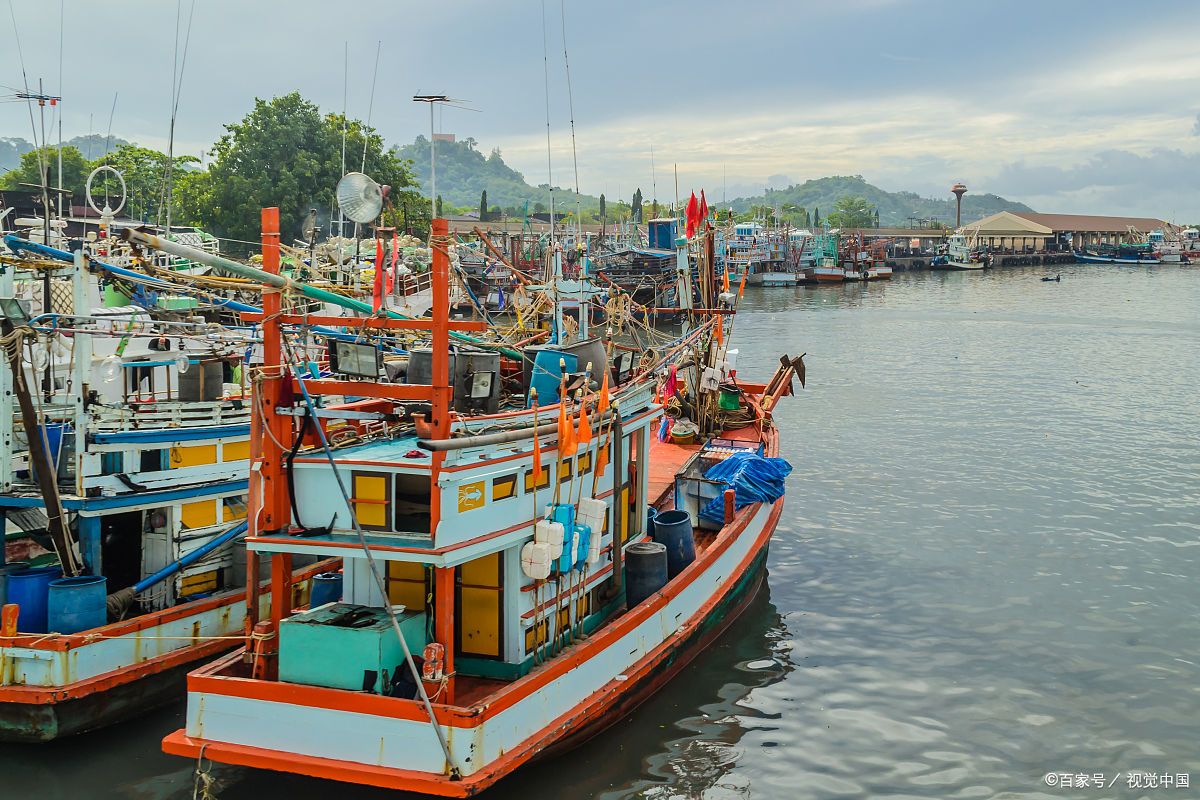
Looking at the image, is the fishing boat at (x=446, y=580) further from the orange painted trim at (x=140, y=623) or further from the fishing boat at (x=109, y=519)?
the orange painted trim at (x=140, y=623)

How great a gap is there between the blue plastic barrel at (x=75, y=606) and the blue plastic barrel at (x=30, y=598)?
0.13m

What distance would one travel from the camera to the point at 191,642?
10.9m

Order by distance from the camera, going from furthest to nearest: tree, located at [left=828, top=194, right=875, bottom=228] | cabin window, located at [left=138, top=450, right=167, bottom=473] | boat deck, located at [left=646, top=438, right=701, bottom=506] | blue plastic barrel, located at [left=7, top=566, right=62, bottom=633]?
tree, located at [left=828, top=194, right=875, bottom=228] → boat deck, located at [left=646, top=438, right=701, bottom=506] → cabin window, located at [left=138, top=450, right=167, bottom=473] → blue plastic barrel, located at [left=7, top=566, right=62, bottom=633]

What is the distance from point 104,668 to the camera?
10016 mm

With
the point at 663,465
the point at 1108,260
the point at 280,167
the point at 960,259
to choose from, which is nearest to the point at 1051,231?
the point at 1108,260

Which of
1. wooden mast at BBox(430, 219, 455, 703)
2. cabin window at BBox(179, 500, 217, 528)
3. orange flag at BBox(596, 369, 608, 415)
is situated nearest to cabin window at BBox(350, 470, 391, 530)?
wooden mast at BBox(430, 219, 455, 703)

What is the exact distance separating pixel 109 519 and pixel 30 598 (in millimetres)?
1389

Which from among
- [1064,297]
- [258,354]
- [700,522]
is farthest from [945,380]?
[1064,297]

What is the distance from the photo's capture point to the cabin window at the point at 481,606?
895 cm

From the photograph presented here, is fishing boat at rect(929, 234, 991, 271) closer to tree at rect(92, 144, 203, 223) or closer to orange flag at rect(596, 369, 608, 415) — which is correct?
tree at rect(92, 144, 203, 223)

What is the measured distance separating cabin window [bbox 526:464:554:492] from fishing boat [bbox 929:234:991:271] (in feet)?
369

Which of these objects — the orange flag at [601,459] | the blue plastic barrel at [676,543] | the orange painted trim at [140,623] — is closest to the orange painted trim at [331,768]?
the orange painted trim at [140,623]

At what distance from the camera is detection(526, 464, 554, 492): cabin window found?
8.75 m

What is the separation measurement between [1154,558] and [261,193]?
46334 millimetres
